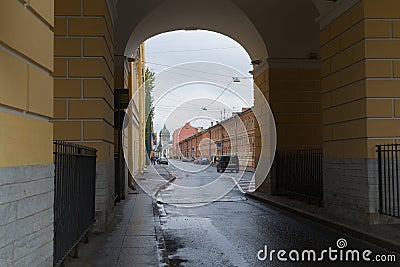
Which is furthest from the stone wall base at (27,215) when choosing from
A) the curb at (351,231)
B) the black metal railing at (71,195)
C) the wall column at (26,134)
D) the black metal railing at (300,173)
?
the black metal railing at (300,173)

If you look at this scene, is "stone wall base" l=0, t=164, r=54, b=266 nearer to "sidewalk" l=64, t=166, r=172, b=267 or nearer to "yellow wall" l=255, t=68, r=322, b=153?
"sidewalk" l=64, t=166, r=172, b=267

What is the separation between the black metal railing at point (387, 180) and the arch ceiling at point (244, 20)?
7450 mm

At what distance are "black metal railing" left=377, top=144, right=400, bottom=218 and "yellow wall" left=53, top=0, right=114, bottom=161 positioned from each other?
5.78 m

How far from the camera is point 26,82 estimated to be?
13.0 ft

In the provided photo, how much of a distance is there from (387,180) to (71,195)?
6402mm

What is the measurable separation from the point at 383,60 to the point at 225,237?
197 inches

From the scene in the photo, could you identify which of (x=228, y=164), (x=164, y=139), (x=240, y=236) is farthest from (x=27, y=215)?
(x=228, y=164)

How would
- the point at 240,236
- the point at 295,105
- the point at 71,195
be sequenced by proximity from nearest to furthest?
1. the point at 71,195
2. the point at 240,236
3. the point at 295,105

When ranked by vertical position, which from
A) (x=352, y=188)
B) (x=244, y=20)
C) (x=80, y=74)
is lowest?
(x=352, y=188)

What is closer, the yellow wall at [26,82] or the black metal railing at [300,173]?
the yellow wall at [26,82]

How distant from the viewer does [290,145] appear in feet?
55.7

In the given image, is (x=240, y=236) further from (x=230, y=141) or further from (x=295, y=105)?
(x=230, y=141)

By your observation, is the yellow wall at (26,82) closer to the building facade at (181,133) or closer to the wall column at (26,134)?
the wall column at (26,134)

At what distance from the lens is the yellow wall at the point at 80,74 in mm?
9141
